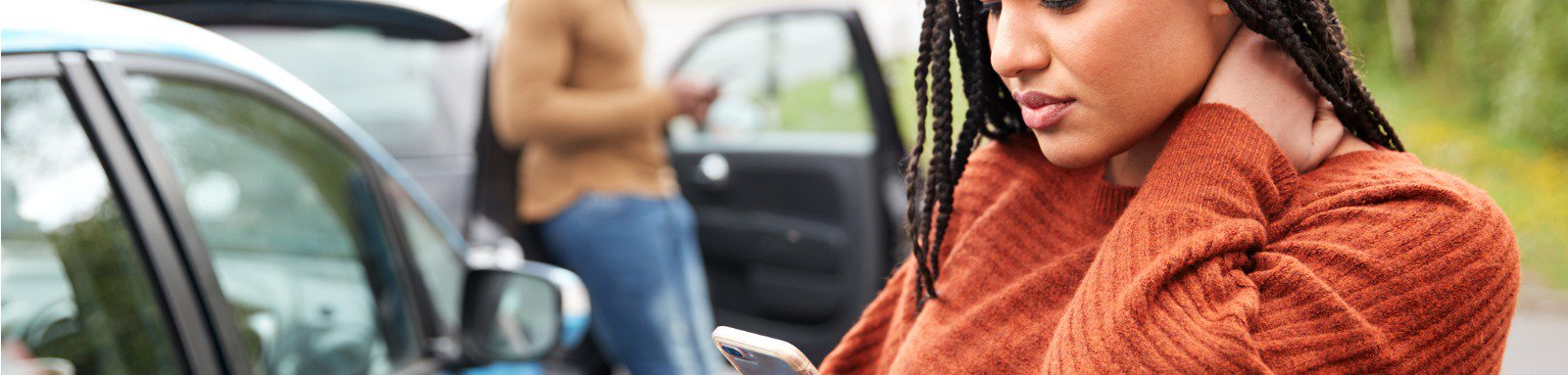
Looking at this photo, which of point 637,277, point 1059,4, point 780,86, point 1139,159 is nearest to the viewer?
point 1059,4

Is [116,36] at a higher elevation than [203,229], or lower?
higher

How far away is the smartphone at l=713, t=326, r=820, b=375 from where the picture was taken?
3.38 feet

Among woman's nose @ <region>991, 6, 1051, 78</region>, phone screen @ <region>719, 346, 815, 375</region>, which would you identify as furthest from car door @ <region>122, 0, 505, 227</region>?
woman's nose @ <region>991, 6, 1051, 78</region>

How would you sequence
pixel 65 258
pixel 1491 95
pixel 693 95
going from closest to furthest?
pixel 65 258, pixel 693 95, pixel 1491 95

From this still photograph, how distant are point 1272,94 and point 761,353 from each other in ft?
1.54

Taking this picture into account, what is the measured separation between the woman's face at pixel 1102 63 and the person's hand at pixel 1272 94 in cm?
1

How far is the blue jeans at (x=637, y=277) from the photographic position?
292cm

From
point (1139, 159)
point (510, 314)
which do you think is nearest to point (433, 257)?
point (510, 314)

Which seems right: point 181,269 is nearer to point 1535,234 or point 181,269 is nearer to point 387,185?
point 387,185

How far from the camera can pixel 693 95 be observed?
307 centimetres

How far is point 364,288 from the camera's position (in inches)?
80.4

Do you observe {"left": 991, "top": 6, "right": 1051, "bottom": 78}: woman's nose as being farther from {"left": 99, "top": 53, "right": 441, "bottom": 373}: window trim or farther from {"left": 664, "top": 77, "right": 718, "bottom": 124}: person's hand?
{"left": 664, "top": 77, "right": 718, "bottom": 124}: person's hand

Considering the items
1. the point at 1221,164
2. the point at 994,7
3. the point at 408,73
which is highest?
the point at 994,7

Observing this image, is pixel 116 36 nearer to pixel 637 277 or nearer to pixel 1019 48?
pixel 1019 48
